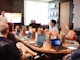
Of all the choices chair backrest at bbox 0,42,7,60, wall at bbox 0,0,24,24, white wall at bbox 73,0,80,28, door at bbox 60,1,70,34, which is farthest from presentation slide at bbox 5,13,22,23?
chair backrest at bbox 0,42,7,60

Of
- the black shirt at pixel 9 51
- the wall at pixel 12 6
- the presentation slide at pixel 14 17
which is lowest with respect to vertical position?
the black shirt at pixel 9 51

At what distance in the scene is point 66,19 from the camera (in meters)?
9.02

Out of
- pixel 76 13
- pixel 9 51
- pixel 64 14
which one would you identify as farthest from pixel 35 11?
pixel 9 51

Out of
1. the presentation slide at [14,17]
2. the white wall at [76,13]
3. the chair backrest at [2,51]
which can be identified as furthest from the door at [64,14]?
the chair backrest at [2,51]

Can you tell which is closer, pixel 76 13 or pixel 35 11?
pixel 76 13

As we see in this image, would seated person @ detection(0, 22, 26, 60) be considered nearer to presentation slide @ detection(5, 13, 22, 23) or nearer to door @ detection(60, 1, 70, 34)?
door @ detection(60, 1, 70, 34)

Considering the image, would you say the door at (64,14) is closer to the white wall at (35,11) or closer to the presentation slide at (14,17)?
the white wall at (35,11)

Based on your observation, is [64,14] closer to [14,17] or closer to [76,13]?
[76,13]

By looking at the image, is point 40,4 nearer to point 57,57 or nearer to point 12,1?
point 12,1

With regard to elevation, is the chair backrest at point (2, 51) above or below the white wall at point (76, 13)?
below

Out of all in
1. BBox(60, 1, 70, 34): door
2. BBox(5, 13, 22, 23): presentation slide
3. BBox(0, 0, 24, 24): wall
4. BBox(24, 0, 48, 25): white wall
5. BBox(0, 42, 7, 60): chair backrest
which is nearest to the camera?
BBox(0, 42, 7, 60): chair backrest

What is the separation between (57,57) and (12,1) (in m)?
6.92

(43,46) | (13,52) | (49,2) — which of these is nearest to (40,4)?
(49,2)

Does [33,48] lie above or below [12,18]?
below
